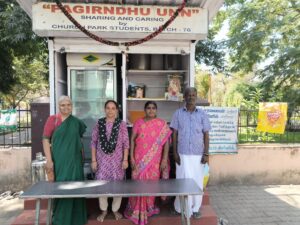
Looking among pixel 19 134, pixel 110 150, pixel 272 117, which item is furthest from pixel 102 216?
pixel 272 117

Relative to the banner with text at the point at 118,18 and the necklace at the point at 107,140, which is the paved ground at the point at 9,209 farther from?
the banner with text at the point at 118,18

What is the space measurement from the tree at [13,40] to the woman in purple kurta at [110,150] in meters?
4.07

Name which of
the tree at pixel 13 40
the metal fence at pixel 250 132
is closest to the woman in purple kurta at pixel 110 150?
the metal fence at pixel 250 132

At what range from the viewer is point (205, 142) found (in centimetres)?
374

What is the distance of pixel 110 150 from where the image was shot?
11.7 feet

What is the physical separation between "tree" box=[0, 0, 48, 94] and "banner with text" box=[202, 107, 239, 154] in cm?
427

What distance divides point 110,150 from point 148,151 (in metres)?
0.45

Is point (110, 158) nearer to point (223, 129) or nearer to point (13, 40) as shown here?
point (223, 129)

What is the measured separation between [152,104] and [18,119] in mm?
3709

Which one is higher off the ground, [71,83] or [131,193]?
[71,83]

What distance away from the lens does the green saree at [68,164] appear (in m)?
3.47

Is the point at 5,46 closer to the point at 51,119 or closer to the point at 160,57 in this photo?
the point at 160,57

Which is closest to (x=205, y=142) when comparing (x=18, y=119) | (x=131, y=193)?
(x=131, y=193)

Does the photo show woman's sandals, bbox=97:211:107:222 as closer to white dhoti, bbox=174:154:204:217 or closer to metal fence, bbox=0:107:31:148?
white dhoti, bbox=174:154:204:217
